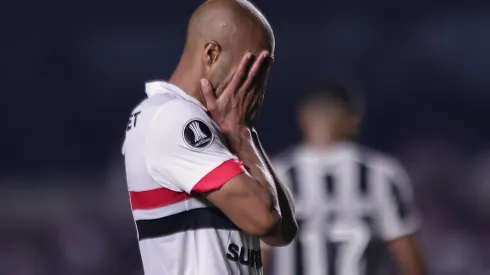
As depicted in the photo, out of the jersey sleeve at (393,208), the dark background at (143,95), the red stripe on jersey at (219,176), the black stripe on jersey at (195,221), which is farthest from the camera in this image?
the dark background at (143,95)

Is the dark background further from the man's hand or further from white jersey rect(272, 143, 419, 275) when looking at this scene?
the man's hand

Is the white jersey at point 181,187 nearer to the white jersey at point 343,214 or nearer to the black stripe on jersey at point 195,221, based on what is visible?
the black stripe on jersey at point 195,221

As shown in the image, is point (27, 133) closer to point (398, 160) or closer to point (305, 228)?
point (398, 160)

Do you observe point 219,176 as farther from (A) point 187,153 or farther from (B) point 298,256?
(B) point 298,256

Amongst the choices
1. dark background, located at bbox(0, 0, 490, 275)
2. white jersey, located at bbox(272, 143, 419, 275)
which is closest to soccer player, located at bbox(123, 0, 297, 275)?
white jersey, located at bbox(272, 143, 419, 275)

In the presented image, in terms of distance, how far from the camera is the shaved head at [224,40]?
2.55m

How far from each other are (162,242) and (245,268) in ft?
0.65

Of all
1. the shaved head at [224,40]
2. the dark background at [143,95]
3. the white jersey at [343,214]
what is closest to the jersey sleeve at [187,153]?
the shaved head at [224,40]

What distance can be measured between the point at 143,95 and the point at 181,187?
17.4ft

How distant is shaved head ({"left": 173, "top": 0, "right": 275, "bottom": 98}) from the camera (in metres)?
2.55

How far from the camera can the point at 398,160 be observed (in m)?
7.16

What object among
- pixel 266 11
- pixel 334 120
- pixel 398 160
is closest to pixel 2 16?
pixel 266 11

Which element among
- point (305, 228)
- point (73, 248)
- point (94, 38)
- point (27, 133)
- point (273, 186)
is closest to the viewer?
point (273, 186)

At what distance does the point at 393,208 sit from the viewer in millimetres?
4191
